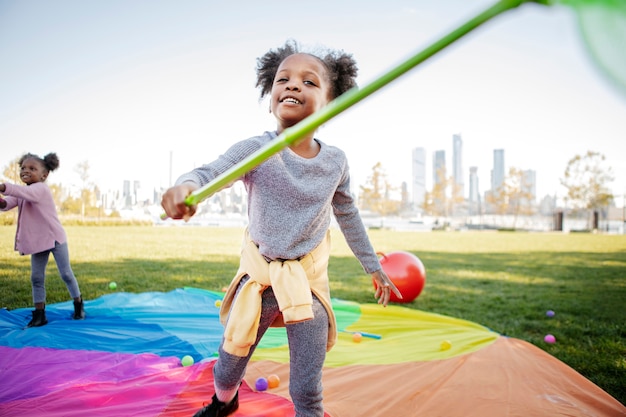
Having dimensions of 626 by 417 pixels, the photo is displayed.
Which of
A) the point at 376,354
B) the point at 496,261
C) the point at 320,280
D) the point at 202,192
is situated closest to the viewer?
the point at 202,192

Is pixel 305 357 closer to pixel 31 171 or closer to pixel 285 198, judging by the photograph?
pixel 285 198

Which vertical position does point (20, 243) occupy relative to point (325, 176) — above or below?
below

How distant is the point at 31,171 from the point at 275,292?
144 inches

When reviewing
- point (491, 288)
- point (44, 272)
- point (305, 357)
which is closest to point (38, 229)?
point (44, 272)

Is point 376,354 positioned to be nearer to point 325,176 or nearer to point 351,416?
point 351,416

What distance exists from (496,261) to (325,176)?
33.1ft

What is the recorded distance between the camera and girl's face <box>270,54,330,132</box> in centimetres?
210

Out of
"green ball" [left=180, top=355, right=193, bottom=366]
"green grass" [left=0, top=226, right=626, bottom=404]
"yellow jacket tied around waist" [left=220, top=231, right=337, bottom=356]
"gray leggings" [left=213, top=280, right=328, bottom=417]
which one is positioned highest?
"yellow jacket tied around waist" [left=220, top=231, right=337, bottom=356]

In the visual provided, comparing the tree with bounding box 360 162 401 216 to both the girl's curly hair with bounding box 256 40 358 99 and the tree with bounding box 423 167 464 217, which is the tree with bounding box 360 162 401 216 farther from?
the girl's curly hair with bounding box 256 40 358 99

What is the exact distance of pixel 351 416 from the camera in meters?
2.34

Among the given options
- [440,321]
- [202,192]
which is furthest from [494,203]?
[202,192]

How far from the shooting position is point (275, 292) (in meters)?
1.86

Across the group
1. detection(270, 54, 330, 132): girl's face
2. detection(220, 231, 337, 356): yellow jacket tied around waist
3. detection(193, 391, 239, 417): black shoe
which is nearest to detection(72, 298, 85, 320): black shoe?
detection(193, 391, 239, 417): black shoe

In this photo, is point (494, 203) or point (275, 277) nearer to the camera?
point (275, 277)
